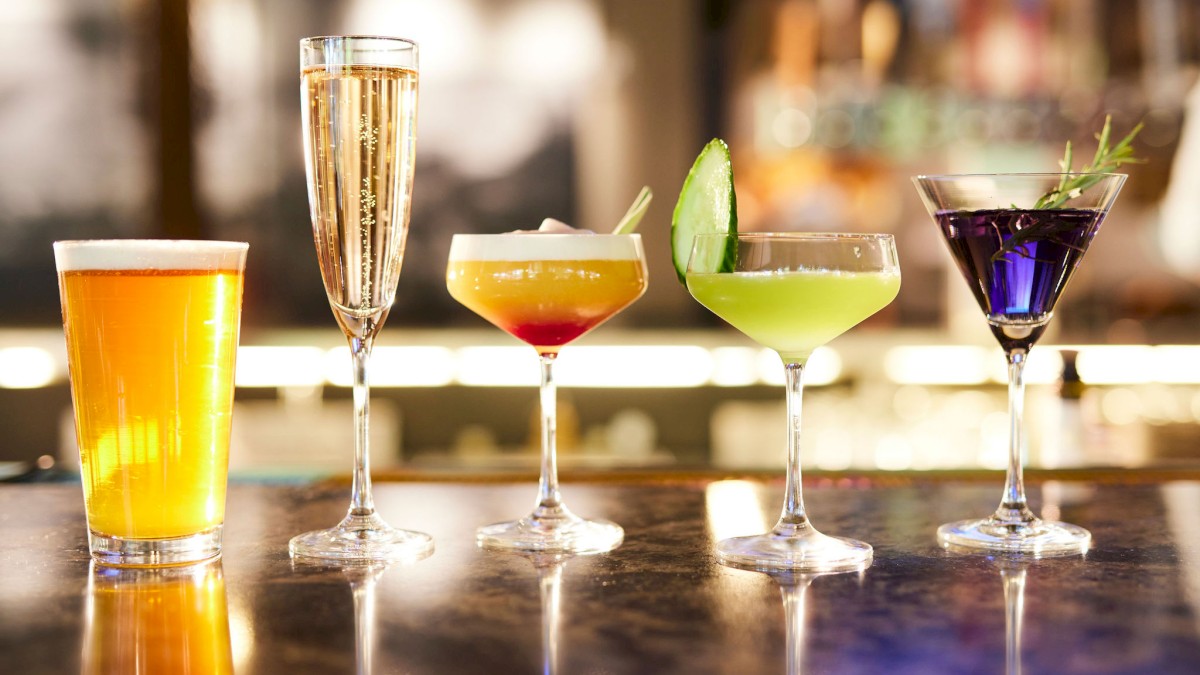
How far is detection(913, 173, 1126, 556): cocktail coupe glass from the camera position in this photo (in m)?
1.09

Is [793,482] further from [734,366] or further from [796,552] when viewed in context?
[734,366]

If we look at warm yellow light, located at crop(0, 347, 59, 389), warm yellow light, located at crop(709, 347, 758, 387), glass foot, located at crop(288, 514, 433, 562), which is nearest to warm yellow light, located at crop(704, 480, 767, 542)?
glass foot, located at crop(288, 514, 433, 562)

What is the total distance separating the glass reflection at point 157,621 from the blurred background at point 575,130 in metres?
3.09

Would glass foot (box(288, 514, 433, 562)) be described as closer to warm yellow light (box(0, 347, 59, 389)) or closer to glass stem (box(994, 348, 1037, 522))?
glass stem (box(994, 348, 1037, 522))

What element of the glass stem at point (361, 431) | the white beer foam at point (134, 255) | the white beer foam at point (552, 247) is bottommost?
the glass stem at point (361, 431)

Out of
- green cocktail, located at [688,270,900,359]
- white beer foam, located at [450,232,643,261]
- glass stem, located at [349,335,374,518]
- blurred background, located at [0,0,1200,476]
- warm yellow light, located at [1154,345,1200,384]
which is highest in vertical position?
blurred background, located at [0,0,1200,476]

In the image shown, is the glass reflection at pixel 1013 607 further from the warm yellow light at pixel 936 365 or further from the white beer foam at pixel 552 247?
the warm yellow light at pixel 936 365

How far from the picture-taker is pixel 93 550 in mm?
949

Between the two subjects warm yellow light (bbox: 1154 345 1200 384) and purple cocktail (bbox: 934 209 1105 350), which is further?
warm yellow light (bbox: 1154 345 1200 384)

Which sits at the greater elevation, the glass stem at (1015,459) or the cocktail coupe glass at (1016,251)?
the cocktail coupe glass at (1016,251)

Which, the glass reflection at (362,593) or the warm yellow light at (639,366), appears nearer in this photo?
the glass reflection at (362,593)

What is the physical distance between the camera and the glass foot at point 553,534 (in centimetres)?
100

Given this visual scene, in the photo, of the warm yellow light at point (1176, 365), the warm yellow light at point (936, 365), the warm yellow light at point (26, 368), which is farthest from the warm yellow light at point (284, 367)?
the warm yellow light at point (1176, 365)

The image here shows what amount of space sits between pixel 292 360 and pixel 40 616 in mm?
3197
